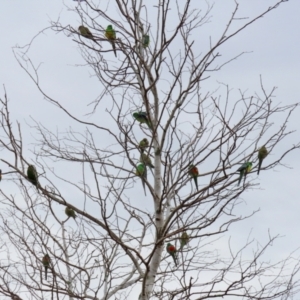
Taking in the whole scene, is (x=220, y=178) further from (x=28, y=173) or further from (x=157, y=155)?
(x=28, y=173)

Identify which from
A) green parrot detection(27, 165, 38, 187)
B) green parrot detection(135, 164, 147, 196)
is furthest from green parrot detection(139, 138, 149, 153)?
green parrot detection(27, 165, 38, 187)

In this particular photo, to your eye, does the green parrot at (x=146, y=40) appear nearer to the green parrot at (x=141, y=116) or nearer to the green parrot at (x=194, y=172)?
the green parrot at (x=141, y=116)

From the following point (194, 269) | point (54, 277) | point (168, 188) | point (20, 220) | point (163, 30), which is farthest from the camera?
point (20, 220)

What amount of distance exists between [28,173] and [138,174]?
38.8 inches

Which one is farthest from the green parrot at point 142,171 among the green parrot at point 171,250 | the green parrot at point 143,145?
the green parrot at point 171,250

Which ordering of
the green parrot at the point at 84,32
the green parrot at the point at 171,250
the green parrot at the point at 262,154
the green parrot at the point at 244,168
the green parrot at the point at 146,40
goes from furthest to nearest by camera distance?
the green parrot at the point at 171,250
the green parrot at the point at 146,40
the green parrot at the point at 84,32
the green parrot at the point at 262,154
the green parrot at the point at 244,168

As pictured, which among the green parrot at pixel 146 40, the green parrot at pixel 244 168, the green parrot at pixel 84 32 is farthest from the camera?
the green parrot at pixel 146 40

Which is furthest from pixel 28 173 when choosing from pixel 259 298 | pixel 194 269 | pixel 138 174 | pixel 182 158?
pixel 259 298

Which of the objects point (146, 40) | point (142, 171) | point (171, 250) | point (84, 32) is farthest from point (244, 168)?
point (84, 32)

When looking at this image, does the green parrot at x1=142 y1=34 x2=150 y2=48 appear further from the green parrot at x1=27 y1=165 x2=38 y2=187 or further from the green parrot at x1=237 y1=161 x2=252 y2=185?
the green parrot at x1=27 y1=165 x2=38 y2=187

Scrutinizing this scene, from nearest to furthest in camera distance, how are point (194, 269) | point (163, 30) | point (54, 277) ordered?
point (54, 277) < point (163, 30) < point (194, 269)

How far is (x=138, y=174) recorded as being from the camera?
4664 mm

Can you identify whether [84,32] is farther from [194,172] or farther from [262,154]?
[262,154]

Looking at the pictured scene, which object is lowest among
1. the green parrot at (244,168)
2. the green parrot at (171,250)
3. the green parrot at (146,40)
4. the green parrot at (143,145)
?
the green parrot at (171,250)
